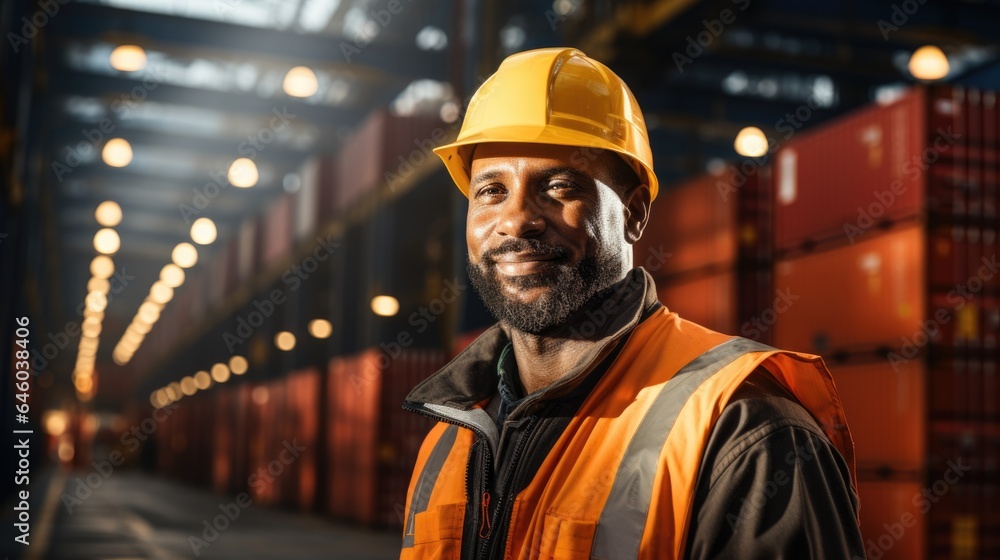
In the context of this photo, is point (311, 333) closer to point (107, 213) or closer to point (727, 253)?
point (107, 213)

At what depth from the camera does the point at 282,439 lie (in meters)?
28.4

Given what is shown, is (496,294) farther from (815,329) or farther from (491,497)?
(815,329)

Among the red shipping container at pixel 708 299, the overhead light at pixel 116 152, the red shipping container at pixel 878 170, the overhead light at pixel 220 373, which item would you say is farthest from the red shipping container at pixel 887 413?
the overhead light at pixel 220 373

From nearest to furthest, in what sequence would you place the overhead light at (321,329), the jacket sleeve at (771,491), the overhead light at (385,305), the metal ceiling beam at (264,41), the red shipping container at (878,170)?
the jacket sleeve at (771,491) < the red shipping container at (878,170) < the metal ceiling beam at (264,41) < the overhead light at (385,305) < the overhead light at (321,329)

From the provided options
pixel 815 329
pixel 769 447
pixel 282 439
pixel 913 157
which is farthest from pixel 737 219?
pixel 282 439

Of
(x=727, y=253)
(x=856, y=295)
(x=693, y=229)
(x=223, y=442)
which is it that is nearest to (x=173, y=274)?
(x=223, y=442)

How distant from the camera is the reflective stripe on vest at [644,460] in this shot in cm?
180

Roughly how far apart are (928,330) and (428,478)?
8.52m

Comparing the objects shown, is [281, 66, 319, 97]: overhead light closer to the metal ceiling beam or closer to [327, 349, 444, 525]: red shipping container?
the metal ceiling beam

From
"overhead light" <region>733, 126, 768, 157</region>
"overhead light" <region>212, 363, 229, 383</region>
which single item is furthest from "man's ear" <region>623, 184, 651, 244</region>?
"overhead light" <region>212, 363, 229, 383</region>

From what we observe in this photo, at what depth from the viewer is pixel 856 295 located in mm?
10914

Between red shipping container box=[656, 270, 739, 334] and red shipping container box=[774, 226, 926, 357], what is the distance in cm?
62

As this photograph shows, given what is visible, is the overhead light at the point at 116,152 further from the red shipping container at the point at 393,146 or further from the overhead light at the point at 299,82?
the red shipping container at the point at 393,146

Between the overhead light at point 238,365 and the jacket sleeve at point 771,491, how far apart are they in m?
35.4
